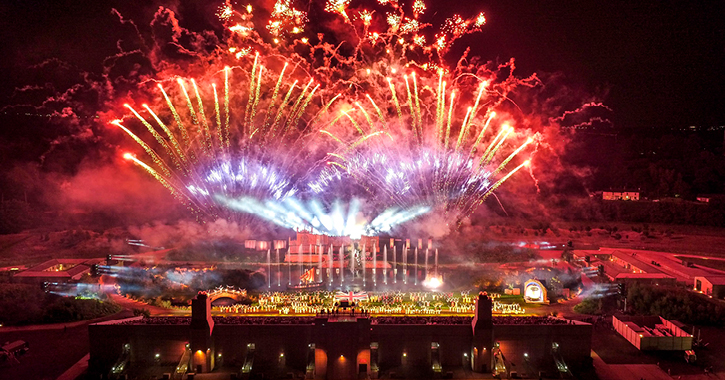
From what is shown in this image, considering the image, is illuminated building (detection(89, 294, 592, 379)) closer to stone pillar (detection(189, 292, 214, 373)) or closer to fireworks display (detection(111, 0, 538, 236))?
stone pillar (detection(189, 292, 214, 373))

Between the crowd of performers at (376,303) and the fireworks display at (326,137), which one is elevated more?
the fireworks display at (326,137)

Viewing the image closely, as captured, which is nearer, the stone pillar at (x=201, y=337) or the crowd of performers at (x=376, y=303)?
the stone pillar at (x=201, y=337)

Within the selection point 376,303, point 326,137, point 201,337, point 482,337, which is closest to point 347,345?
point 482,337

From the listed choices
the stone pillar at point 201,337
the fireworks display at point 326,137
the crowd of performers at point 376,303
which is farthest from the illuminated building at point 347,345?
the fireworks display at point 326,137

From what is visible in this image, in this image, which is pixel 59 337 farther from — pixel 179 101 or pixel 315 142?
pixel 315 142

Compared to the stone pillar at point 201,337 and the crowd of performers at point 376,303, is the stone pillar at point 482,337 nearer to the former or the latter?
the crowd of performers at point 376,303

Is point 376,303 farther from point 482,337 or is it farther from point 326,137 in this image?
point 326,137
